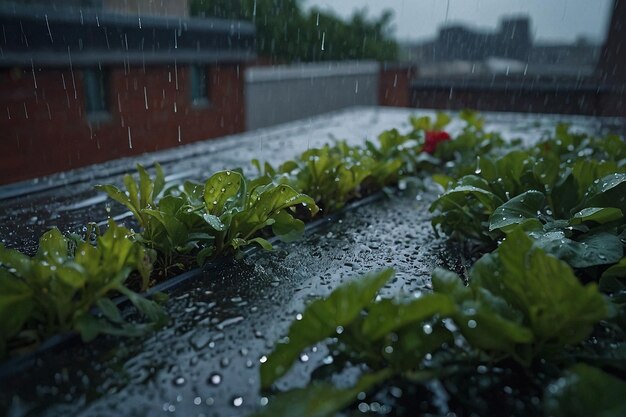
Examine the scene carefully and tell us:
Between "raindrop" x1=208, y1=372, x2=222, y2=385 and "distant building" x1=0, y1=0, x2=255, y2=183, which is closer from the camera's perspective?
"raindrop" x1=208, y1=372, x2=222, y2=385

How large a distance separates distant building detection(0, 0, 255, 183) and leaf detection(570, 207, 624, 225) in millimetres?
3726

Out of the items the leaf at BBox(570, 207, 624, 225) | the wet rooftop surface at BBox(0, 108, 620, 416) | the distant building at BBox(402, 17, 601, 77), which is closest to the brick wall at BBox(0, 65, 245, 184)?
the wet rooftop surface at BBox(0, 108, 620, 416)

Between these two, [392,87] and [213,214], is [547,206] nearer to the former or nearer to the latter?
[213,214]

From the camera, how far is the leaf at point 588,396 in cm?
52

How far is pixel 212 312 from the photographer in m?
0.88

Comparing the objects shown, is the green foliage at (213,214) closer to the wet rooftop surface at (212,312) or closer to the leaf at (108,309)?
the wet rooftop surface at (212,312)

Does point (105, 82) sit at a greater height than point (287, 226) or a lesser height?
lesser

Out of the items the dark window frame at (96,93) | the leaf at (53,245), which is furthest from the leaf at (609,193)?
the dark window frame at (96,93)

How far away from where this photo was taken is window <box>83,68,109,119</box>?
4.55 metres

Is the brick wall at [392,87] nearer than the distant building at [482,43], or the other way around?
the distant building at [482,43]

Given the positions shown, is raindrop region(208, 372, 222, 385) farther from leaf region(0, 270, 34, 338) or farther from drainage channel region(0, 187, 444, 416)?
leaf region(0, 270, 34, 338)

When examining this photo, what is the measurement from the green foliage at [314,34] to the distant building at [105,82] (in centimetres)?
560

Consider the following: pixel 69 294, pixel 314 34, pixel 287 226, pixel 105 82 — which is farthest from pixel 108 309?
pixel 314 34

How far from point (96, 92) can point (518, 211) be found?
4555 millimetres
